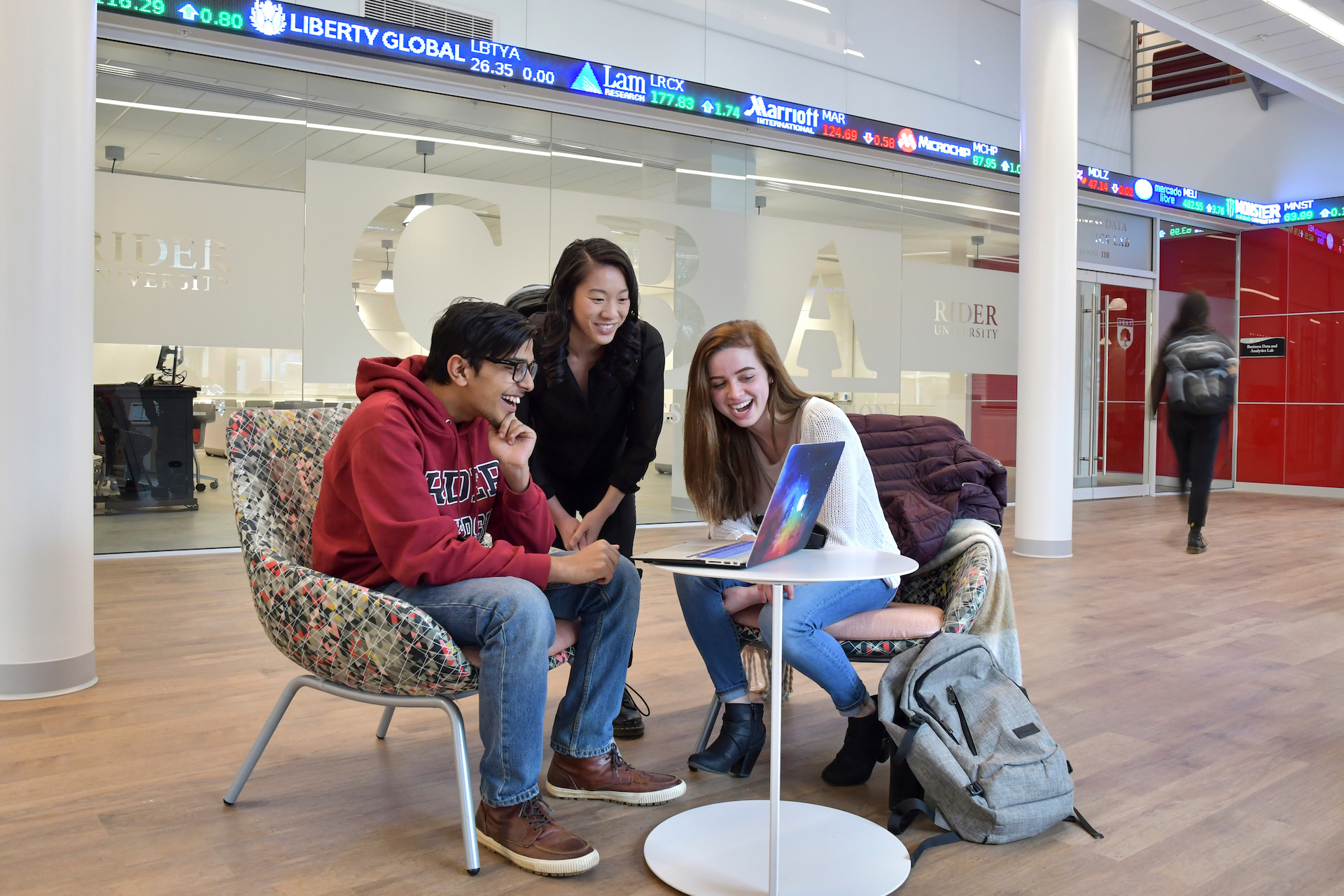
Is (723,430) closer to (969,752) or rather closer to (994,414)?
(969,752)

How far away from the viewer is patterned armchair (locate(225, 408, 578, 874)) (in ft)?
6.68

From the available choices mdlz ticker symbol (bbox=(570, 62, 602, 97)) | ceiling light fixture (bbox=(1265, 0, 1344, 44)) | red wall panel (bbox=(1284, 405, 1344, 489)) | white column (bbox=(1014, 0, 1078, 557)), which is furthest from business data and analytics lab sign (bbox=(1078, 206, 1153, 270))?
mdlz ticker symbol (bbox=(570, 62, 602, 97))

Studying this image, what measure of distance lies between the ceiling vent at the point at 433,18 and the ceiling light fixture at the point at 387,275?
1405 mm

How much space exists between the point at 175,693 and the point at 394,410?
1.86 m

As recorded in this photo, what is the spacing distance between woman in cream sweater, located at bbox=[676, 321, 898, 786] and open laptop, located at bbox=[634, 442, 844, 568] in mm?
424

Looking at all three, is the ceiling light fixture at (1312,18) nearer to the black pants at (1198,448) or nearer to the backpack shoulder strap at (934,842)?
the black pants at (1198,448)

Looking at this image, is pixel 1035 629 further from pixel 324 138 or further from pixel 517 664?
pixel 324 138

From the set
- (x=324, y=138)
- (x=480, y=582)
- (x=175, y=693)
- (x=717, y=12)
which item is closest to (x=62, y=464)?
(x=175, y=693)

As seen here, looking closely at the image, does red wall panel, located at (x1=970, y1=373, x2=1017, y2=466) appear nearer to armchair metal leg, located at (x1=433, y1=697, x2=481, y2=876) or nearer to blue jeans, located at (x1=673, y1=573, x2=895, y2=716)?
blue jeans, located at (x1=673, y1=573, x2=895, y2=716)

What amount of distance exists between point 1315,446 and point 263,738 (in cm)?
1243

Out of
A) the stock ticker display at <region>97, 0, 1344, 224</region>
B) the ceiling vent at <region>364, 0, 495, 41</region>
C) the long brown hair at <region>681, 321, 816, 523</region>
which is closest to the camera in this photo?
the long brown hair at <region>681, 321, 816, 523</region>

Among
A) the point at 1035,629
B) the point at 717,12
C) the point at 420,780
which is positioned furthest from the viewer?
the point at 717,12

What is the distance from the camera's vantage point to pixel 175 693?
11.1 ft

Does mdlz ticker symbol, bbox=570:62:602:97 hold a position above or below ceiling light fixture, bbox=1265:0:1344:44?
below
